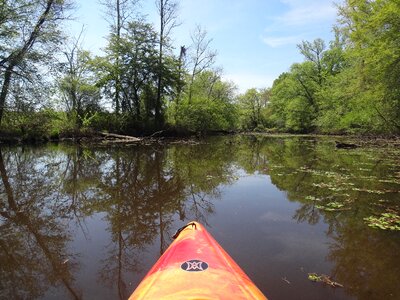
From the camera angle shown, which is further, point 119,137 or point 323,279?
point 119,137

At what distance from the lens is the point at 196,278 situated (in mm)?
2465

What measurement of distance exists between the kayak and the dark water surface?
764 millimetres

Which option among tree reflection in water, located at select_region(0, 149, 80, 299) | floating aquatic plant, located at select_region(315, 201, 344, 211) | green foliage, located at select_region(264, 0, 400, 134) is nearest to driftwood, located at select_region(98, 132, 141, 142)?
tree reflection in water, located at select_region(0, 149, 80, 299)

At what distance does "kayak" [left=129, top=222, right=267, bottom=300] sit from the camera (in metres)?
2.27

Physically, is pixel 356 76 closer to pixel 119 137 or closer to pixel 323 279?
pixel 119 137

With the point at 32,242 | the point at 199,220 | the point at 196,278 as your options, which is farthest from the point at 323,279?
the point at 32,242

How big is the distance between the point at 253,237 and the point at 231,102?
1782 inches

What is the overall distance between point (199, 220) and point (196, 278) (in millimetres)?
3231

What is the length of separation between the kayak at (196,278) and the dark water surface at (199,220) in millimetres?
764

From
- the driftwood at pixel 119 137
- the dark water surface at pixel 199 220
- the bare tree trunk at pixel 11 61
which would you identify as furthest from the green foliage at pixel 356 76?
the bare tree trunk at pixel 11 61

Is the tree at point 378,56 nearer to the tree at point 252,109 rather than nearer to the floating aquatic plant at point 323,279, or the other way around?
the floating aquatic plant at point 323,279

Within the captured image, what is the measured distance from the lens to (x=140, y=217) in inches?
228

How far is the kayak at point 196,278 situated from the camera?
227 cm

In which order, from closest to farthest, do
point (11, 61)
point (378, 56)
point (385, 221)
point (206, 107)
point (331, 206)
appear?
point (385, 221) < point (331, 206) < point (11, 61) < point (378, 56) < point (206, 107)
